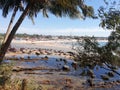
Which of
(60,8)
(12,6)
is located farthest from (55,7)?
(12,6)

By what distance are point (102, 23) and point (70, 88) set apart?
16.8 m

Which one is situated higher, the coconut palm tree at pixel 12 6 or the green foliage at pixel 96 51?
the coconut palm tree at pixel 12 6

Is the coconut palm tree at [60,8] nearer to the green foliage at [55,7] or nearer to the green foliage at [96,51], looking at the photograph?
the green foliage at [55,7]

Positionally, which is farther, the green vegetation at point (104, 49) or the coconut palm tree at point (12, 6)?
the coconut palm tree at point (12, 6)

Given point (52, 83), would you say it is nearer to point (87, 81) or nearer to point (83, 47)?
point (87, 81)

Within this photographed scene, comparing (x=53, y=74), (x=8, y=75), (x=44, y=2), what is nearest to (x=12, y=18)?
(x=44, y=2)

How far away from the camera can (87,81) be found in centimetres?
3247

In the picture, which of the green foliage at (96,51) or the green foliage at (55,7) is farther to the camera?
the green foliage at (55,7)

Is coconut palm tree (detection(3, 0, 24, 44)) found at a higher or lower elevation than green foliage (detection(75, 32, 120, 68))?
higher

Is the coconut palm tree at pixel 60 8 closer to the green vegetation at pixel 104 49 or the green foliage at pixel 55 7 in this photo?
the green foliage at pixel 55 7

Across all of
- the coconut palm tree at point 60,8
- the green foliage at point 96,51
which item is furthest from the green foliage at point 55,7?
the green foliage at point 96,51

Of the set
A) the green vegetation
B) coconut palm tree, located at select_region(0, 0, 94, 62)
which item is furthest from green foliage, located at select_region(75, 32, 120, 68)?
coconut palm tree, located at select_region(0, 0, 94, 62)

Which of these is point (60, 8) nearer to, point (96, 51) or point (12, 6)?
point (12, 6)

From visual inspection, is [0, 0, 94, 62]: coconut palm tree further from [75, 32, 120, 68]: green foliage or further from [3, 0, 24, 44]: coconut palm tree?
[75, 32, 120, 68]: green foliage
